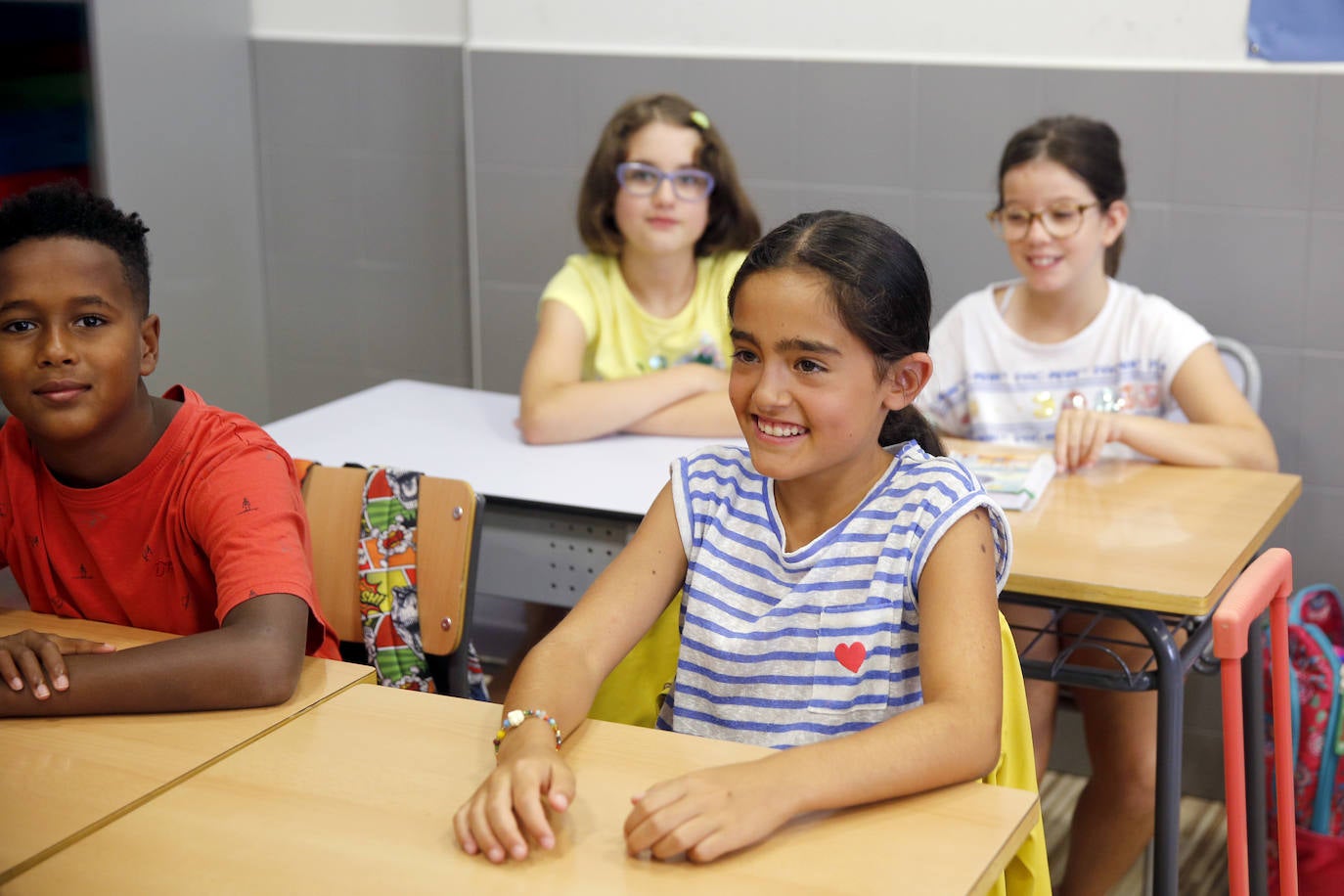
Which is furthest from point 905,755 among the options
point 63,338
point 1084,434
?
point 1084,434

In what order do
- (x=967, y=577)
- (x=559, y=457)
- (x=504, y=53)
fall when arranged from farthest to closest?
(x=504, y=53) → (x=559, y=457) → (x=967, y=577)

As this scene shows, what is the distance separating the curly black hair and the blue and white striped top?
700 mm

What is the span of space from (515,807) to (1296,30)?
2225mm

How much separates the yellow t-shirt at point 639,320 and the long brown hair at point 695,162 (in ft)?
0.12

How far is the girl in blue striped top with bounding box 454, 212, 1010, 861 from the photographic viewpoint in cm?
136

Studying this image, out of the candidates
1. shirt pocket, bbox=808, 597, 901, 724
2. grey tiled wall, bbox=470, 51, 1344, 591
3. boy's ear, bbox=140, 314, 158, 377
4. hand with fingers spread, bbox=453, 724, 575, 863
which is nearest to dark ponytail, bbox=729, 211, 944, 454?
shirt pocket, bbox=808, 597, 901, 724

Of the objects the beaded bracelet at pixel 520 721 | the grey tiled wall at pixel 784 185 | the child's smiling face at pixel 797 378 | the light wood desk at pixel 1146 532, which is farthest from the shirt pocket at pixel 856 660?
the grey tiled wall at pixel 784 185

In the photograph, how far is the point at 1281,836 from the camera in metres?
1.76

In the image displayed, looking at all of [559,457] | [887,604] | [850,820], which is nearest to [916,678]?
[887,604]

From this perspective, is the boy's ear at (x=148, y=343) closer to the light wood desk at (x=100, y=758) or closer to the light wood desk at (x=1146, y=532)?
the light wood desk at (x=100, y=758)

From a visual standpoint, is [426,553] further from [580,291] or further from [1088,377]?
[1088,377]

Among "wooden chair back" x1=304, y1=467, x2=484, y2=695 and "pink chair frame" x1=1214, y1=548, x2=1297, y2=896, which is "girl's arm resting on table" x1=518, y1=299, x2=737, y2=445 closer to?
"wooden chair back" x1=304, y1=467, x2=484, y2=695

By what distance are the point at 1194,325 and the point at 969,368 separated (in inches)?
15.0

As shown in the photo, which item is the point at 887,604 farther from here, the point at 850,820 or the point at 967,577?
the point at 850,820
